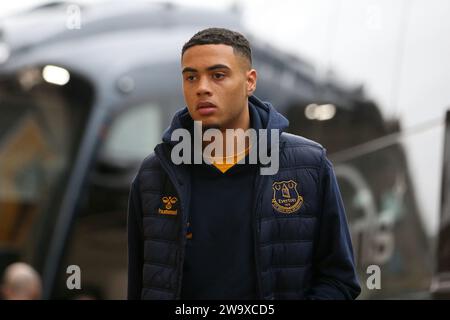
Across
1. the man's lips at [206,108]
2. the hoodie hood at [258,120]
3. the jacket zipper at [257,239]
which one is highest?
the hoodie hood at [258,120]

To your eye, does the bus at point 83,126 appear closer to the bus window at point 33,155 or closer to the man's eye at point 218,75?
the bus window at point 33,155

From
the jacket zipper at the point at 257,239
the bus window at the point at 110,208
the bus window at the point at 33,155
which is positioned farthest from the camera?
the bus window at the point at 33,155

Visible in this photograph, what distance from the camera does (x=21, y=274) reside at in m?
5.46

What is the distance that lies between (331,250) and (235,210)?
24cm

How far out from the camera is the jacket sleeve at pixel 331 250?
1.92m

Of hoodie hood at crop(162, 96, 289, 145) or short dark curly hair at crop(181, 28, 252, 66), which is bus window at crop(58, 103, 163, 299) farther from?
short dark curly hair at crop(181, 28, 252, 66)

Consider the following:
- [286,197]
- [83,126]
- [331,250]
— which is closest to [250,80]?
[286,197]

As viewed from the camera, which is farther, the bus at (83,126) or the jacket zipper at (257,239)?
the bus at (83,126)

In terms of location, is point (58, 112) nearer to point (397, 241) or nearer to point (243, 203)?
point (397, 241)

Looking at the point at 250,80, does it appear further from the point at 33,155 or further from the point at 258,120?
the point at 33,155

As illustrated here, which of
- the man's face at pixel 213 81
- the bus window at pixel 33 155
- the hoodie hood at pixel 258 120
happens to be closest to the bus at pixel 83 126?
the bus window at pixel 33 155

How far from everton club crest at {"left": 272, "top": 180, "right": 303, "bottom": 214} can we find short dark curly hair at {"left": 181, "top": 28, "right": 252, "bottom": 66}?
0.98 feet

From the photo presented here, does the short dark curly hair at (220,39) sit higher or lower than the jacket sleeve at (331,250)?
higher

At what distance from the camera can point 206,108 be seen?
73.2 inches
